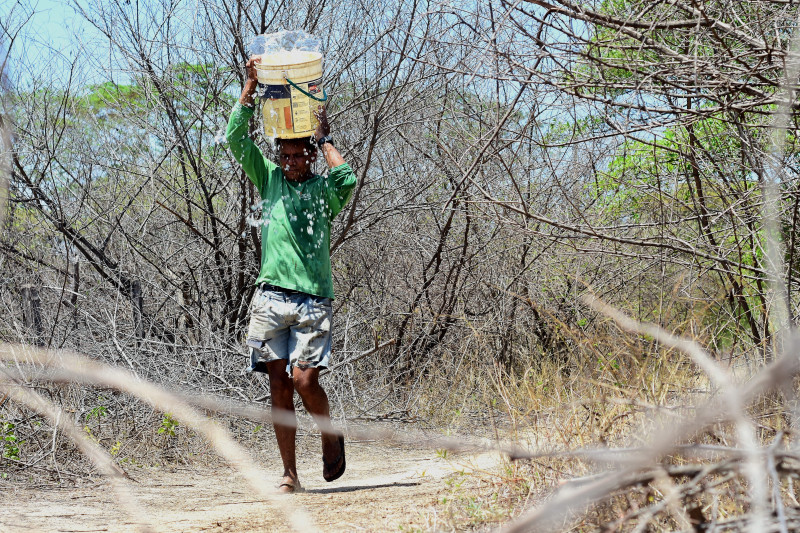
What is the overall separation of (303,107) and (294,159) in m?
0.30

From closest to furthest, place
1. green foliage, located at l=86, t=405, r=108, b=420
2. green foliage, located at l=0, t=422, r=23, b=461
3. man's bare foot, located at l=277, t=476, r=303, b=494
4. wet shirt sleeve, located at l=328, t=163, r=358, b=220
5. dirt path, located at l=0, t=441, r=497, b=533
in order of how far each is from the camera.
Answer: dirt path, located at l=0, t=441, r=497, b=533
man's bare foot, located at l=277, t=476, r=303, b=494
wet shirt sleeve, located at l=328, t=163, r=358, b=220
green foliage, located at l=0, t=422, r=23, b=461
green foliage, located at l=86, t=405, r=108, b=420

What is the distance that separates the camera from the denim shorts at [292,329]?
4195mm

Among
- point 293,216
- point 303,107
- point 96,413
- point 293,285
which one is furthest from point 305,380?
point 96,413

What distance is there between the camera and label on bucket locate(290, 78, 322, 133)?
4.25 meters

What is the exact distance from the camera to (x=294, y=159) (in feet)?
14.5

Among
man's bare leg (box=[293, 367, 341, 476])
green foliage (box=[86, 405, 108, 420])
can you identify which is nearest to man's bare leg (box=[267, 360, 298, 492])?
man's bare leg (box=[293, 367, 341, 476])

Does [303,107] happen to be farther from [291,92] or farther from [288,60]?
[288,60]

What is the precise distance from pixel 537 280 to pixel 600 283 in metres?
1.38

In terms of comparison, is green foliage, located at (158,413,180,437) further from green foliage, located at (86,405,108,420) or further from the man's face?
the man's face

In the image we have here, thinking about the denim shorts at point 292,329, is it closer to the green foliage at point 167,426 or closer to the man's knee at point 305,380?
the man's knee at point 305,380

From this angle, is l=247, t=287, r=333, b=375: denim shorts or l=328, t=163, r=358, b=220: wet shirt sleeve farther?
l=328, t=163, r=358, b=220: wet shirt sleeve

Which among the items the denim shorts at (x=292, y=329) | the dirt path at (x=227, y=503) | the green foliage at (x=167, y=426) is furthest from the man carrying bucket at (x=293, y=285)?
the green foliage at (x=167, y=426)

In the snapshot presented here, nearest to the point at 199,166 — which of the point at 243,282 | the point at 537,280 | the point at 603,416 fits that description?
the point at 243,282

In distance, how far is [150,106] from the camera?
22.3 ft
